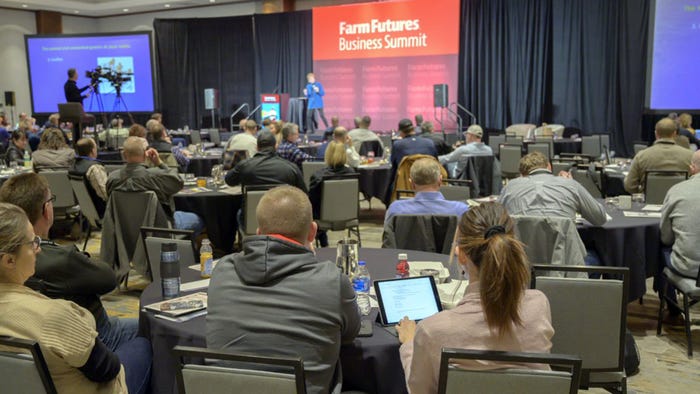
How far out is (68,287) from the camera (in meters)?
2.61

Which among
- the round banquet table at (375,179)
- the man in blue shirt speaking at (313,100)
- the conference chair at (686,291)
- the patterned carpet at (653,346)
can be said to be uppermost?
the man in blue shirt speaking at (313,100)

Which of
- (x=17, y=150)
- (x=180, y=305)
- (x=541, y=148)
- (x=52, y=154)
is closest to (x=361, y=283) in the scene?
(x=180, y=305)

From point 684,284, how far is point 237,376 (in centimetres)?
315

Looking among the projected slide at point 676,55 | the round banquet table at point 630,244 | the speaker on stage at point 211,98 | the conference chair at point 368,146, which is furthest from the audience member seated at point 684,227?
the speaker on stage at point 211,98

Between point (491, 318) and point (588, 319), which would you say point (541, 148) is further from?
point (491, 318)

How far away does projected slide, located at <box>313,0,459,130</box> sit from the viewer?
15555mm

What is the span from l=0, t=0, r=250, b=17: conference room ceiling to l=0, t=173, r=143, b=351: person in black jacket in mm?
17735

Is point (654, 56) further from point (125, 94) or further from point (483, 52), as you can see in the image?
point (125, 94)

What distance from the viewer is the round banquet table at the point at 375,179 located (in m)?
8.14

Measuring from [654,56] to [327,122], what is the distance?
846 cm

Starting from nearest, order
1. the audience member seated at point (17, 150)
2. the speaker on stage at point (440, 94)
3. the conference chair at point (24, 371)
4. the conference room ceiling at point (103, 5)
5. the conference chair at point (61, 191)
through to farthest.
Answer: the conference chair at point (24, 371), the conference chair at point (61, 191), the audience member seated at point (17, 150), the speaker on stage at point (440, 94), the conference room ceiling at point (103, 5)

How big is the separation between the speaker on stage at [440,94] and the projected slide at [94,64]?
7120 mm

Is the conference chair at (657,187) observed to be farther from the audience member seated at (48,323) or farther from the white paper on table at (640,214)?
the audience member seated at (48,323)

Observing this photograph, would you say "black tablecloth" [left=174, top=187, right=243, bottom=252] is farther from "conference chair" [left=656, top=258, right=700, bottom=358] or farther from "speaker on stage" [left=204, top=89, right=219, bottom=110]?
"speaker on stage" [left=204, top=89, right=219, bottom=110]
